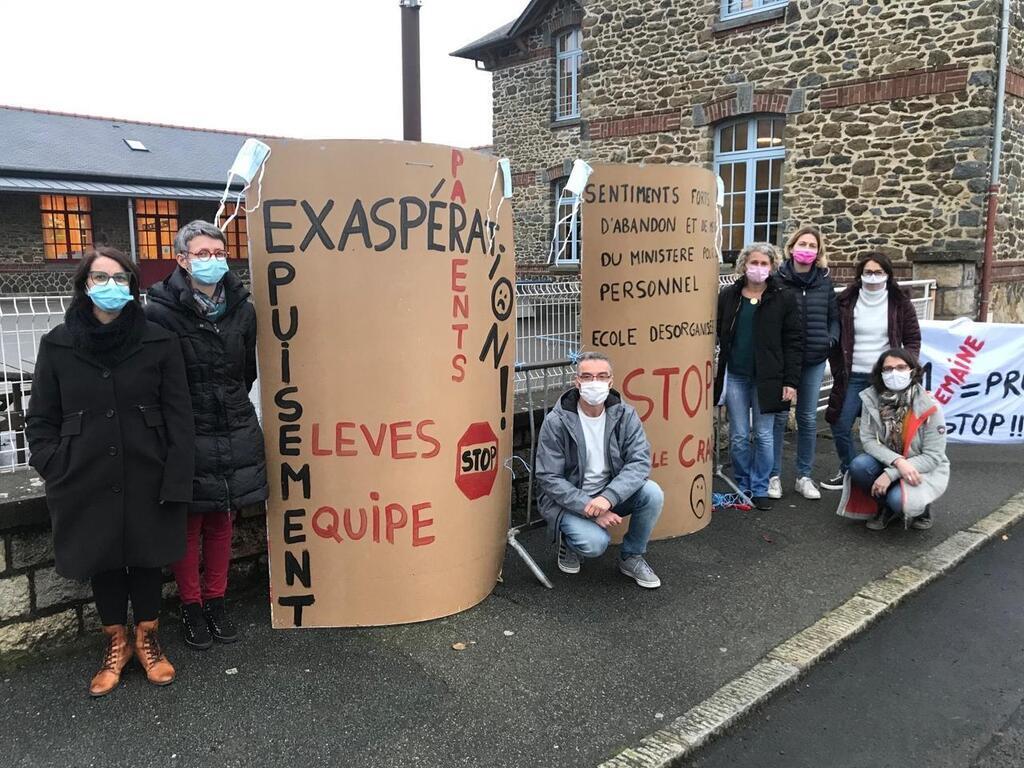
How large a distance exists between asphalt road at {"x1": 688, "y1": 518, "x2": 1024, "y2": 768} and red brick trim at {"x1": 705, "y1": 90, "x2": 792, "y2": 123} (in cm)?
1006

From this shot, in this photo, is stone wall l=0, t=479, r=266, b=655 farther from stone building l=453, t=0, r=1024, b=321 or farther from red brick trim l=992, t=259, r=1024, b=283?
red brick trim l=992, t=259, r=1024, b=283

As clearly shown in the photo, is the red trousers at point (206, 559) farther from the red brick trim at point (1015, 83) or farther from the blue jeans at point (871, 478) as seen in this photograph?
the red brick trim at point (1015, 83)

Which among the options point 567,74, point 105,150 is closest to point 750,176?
point 567,74

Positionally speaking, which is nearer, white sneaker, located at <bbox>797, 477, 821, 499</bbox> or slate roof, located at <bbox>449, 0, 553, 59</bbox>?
white sneaker, located at <bbox>797, 477, 821, 499</bbox>

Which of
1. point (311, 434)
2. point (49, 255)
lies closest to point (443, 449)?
point (311, 434)

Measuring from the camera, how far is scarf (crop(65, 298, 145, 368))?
305cm

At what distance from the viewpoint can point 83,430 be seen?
119 inches

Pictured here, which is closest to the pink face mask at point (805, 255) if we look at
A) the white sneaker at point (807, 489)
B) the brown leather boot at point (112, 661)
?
the white sneaker at point (807, 489)

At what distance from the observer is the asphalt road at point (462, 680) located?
9.41ft

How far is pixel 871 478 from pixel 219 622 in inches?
158

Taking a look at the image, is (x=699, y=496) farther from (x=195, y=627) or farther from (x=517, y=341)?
(x=195, y=627)

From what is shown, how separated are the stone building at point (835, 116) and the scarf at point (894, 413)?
560 centimetres

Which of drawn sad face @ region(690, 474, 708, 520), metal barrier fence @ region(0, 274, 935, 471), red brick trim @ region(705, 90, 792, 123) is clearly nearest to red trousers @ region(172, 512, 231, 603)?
metal barrier fence @ region(0, 274, 935, 471)

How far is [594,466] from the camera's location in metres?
4.20
